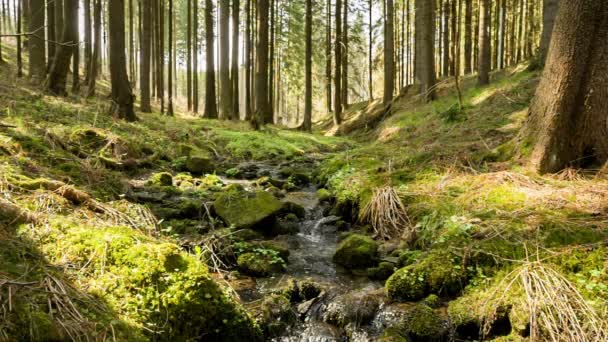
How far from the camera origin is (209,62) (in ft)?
69.3

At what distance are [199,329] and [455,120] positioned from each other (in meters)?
10.3

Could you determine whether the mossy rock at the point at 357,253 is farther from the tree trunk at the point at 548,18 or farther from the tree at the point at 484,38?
the tree at the point at 484,38

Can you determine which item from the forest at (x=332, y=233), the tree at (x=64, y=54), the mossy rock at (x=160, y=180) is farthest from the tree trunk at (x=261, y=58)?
the mossy rock at (x=160, y=180)

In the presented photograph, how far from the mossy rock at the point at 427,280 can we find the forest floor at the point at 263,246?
0.05 ft

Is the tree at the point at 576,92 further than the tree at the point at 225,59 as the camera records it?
No

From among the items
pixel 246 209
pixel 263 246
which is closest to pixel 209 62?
pixel 246 209

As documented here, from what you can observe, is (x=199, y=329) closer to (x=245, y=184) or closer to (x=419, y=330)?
(x=419, y=330)

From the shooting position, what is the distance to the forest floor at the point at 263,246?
3332 mm

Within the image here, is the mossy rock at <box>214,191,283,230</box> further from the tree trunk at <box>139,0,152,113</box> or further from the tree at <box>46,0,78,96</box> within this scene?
the tree trunk at <box>139,0,152,113</box>

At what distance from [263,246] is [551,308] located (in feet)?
11.4

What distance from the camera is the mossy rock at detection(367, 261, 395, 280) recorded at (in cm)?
530

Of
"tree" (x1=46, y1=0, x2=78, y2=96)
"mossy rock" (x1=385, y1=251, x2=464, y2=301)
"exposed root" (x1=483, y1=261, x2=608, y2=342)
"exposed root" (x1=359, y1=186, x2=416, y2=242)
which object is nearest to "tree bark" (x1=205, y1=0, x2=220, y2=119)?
"tree" (x1=46, y1=0, x2=78, y2=96)

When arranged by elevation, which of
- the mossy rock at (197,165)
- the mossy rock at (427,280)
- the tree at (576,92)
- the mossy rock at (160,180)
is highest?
the tree at (576,92)

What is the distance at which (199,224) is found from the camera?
6.40m
